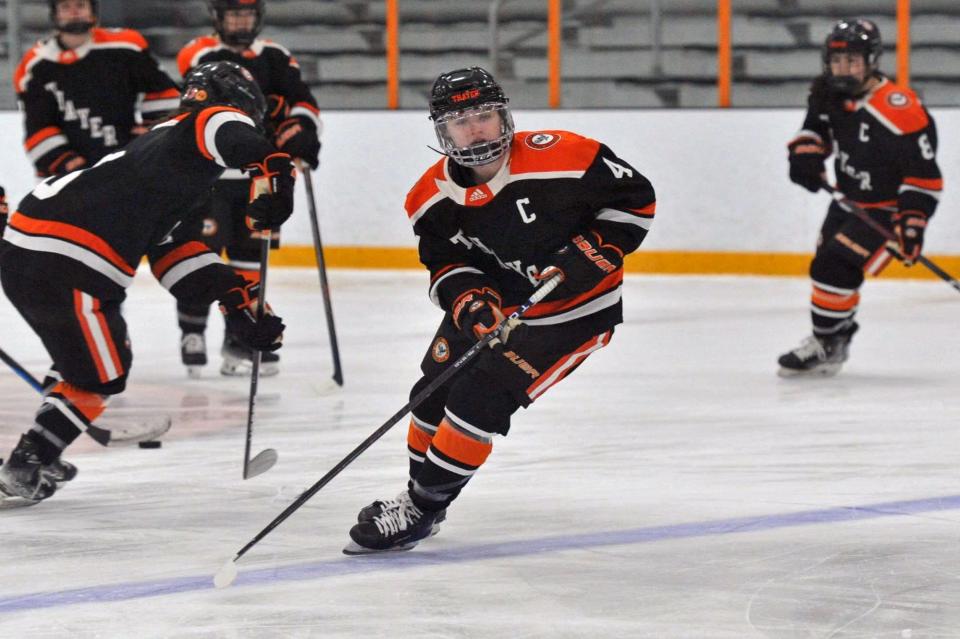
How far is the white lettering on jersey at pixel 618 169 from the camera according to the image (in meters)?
2.80

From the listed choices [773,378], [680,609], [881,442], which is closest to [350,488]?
[680,609]

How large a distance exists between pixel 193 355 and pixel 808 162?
2014 mm

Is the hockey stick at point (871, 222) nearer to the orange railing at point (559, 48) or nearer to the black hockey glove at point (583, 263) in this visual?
the black hockey glove at point (583, 263)

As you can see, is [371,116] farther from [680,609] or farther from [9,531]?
[680,609]

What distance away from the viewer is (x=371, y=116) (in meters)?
7.66

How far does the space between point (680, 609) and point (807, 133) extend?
114 inches

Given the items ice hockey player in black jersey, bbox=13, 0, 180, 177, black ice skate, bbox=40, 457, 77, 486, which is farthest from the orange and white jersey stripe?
ice hockey player in black jersey, bbox=13, 0, 180, 177

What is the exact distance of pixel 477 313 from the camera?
2.72 meters

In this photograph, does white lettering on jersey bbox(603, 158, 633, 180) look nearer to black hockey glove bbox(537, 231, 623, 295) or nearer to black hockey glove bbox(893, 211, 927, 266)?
black hockey glove bbox(537, 231, 623, 295)

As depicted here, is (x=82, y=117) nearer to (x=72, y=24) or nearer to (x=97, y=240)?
(x=72, y=24)

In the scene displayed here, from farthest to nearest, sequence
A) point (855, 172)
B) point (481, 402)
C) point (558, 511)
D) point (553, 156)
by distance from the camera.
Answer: point (855, 172)
point (558, 511)
point (553, 156)
point (481, 402)

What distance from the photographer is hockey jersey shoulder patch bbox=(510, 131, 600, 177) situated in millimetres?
2793

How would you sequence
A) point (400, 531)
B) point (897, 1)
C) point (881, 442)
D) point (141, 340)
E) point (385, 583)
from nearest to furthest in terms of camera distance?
point (385, 583) → point (400, 531) → point (881, 442) → point (141, 340) → point (897, 1)

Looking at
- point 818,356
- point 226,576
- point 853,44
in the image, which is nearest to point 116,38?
point 853,44
